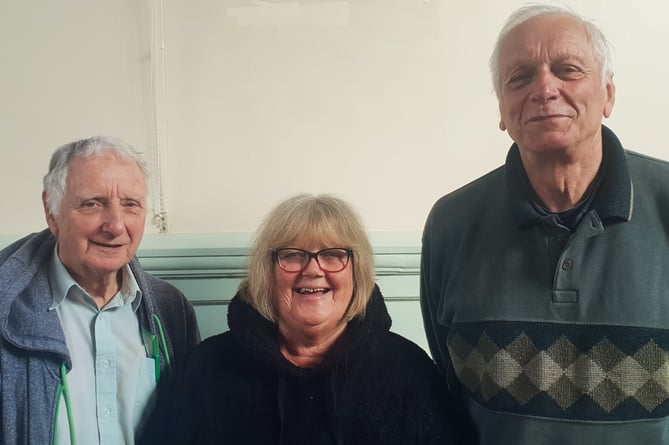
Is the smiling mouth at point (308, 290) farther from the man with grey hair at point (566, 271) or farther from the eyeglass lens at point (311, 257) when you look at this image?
the man with grey hair at point (566, 271)

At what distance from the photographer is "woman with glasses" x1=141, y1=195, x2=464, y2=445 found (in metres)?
1.23

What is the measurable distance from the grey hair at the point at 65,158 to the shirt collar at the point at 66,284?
0.14m

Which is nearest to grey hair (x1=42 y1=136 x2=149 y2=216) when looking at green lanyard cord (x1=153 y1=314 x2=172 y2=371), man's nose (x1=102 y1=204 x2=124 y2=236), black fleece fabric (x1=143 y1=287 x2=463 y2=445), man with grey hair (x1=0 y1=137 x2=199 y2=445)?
man with grey hair (x1=0 y1=137 x2=199 y2=445)

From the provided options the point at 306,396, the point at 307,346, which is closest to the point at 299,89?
the point at 307,346

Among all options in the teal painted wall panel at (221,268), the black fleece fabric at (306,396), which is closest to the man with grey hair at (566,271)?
the black fleece fabric at (306,396)

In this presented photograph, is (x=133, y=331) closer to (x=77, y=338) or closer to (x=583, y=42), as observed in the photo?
(x=77, y=338)

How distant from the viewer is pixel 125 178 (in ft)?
4.32

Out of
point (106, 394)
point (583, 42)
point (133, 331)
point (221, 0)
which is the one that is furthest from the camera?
point (221, 0)

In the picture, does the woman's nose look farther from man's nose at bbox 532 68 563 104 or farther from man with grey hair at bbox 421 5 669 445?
man's nose at bbox 532 68 563 104

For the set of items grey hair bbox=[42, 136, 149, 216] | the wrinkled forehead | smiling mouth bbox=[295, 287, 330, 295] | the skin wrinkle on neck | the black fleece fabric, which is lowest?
the black fleece fabric

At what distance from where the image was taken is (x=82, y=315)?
1314 mm

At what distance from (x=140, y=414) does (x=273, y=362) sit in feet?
1.27

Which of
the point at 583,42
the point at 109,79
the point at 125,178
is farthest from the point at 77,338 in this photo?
the point at 583,42

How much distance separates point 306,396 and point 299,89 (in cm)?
115
